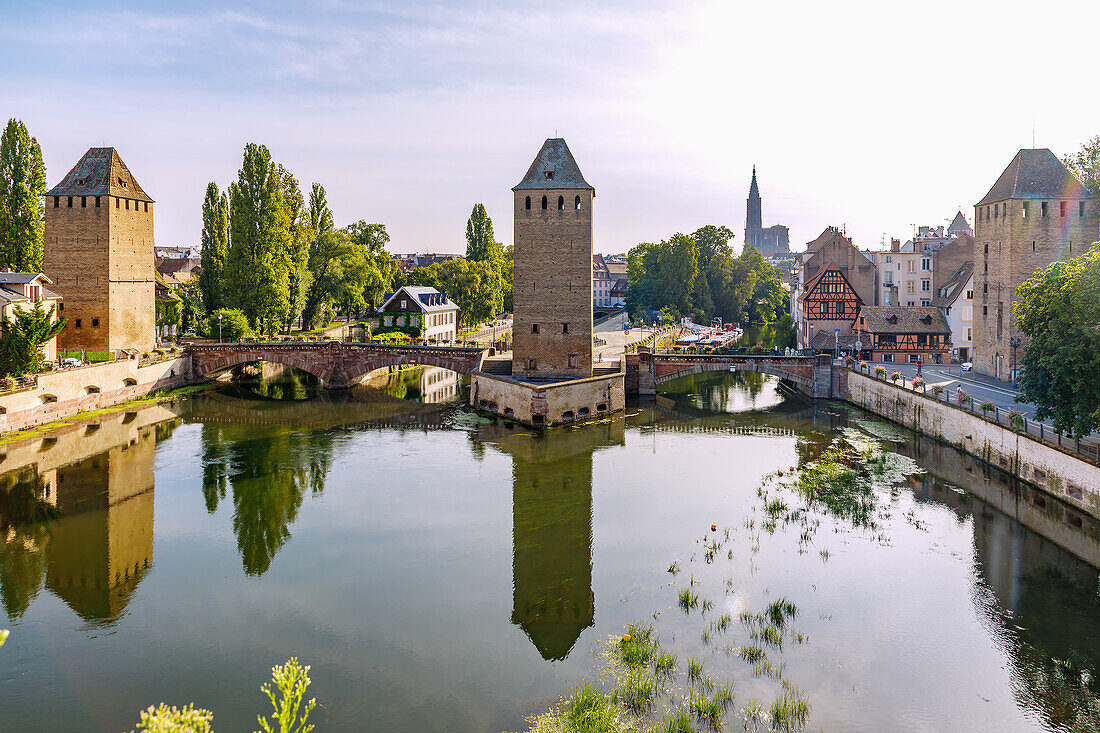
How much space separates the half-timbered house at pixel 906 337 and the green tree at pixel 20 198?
54780 mm

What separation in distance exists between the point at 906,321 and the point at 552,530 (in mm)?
41298

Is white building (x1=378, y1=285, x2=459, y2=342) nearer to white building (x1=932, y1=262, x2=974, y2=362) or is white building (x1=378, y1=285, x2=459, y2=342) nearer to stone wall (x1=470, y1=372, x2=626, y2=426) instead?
stone wall (x1=470, y1=372, x2=626, y2=426)

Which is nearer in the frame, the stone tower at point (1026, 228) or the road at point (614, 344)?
the stone tower at point (1026, 228)

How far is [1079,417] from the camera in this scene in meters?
25.4

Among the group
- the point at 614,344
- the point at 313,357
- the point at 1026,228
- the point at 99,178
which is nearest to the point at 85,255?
the point at 99,178

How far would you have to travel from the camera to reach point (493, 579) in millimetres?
21094

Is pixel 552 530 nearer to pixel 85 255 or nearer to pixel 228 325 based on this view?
pixel 228 325

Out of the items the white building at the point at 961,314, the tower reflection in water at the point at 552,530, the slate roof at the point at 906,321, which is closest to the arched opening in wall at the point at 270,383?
the tower reflection in water at the point at 552,530

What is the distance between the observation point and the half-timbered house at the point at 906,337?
184 ft

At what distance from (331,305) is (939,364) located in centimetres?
5041

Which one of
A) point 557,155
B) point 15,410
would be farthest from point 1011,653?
point 15,410

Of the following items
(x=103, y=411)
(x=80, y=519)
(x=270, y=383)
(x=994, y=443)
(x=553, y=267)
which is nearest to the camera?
(x=80, y=519)

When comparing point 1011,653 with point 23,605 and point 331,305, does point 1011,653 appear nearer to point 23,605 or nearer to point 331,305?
point 23,605

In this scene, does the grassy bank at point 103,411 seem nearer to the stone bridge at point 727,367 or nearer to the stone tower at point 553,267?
the stone tower at point 553,267
